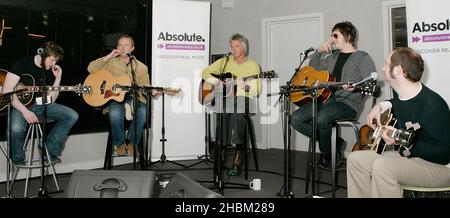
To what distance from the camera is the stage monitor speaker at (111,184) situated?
211cm

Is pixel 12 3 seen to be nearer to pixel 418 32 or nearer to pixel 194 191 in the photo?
pixel 194 191

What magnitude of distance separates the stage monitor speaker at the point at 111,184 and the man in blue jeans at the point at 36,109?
1523 millimetres

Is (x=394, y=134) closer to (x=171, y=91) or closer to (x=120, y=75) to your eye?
(x=171, y=91)

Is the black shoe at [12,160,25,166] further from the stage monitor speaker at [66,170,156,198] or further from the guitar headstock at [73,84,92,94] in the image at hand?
the stage monitor speaker at [66,170,156,198]

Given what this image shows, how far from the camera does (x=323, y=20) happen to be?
552 cm

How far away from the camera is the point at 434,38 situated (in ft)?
10.1

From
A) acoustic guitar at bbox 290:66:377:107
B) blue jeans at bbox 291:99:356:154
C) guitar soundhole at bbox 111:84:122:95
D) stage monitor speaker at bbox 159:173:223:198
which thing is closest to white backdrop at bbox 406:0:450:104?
acoustic guitar at bbox 290:66:377:107

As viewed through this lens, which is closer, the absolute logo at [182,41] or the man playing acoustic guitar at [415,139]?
the man playing acoustic guitar at [415,139]

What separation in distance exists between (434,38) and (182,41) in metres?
2.78

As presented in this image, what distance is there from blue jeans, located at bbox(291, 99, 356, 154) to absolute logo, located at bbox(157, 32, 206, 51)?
169cm

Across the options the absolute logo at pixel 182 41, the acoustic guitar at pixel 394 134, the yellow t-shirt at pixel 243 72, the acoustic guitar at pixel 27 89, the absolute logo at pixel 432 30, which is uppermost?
the absolute logo at pixel 182 41

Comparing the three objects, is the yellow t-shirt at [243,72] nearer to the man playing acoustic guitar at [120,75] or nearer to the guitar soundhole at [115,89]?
the man playing acoustic guitar at [120,75]

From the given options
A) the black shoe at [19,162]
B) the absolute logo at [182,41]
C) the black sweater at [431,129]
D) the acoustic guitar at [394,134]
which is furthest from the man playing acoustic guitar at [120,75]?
the black sweater at [431,129]

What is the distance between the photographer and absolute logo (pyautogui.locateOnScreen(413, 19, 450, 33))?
303cm
